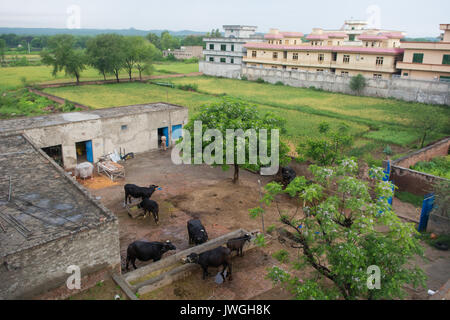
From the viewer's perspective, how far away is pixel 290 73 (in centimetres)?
5422

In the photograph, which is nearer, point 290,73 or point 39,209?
point 39,209

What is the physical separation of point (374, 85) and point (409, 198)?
3188 centimetres

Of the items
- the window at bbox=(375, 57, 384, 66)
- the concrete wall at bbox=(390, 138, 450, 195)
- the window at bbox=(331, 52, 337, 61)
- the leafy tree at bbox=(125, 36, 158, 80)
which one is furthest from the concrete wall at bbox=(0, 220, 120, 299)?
the leafy tree at bbox=(125, 36, 158, 80)

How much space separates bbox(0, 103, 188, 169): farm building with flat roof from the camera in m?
18.9

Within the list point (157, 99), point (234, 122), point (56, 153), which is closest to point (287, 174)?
point (234, 122)

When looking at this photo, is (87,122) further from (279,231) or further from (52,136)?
(279,231)

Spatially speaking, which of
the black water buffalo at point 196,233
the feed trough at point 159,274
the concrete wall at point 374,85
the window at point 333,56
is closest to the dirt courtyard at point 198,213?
the feed trough at point 159,274

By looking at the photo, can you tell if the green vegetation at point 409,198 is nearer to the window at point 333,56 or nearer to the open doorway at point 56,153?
the open doorway at point 56,153

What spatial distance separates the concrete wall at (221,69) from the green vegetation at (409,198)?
4751 centimetres

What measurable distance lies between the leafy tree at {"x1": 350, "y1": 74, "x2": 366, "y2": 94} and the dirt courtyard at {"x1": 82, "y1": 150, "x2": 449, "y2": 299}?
30.5m

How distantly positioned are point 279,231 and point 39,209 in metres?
8.44

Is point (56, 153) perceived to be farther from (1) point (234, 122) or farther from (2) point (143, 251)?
(2) point (143, 251)

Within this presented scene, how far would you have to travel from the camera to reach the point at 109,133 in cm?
2091

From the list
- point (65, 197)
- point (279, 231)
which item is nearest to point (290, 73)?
point (279, 231)
